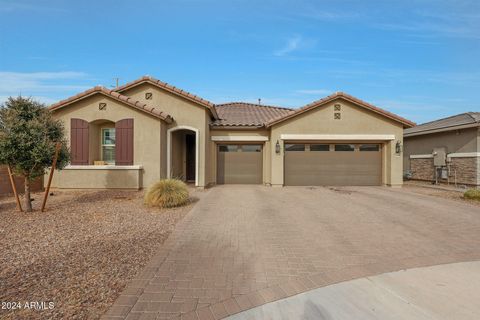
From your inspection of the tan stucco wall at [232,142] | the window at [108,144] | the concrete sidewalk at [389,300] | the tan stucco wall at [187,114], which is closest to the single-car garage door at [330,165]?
the tan stucco wall at [232,142]

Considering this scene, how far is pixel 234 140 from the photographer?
1410 centimetres

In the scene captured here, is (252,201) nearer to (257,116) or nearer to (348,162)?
(348,162)

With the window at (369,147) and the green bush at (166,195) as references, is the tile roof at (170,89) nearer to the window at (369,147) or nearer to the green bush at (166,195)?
the green bush at (166,195)

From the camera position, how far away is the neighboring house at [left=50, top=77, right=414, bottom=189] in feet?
37.4

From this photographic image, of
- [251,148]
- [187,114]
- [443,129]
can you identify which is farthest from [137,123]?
[443,129]

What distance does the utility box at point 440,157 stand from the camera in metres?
15.2

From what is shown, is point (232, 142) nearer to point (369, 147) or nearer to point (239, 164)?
point (239, 164)

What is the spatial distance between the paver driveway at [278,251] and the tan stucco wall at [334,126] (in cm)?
496

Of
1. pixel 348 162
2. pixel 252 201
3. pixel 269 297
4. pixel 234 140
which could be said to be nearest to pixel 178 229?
pixel 269 297

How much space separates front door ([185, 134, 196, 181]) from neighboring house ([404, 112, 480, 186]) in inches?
589

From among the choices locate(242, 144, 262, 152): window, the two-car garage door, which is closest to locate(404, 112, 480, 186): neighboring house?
the two-car garage door

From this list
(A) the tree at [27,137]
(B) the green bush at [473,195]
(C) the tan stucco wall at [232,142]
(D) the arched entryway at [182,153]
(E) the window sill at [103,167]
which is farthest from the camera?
(C) the tan stucco wall at [232,142]

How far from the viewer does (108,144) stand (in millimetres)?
12305

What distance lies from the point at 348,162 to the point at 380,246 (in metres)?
9.64
